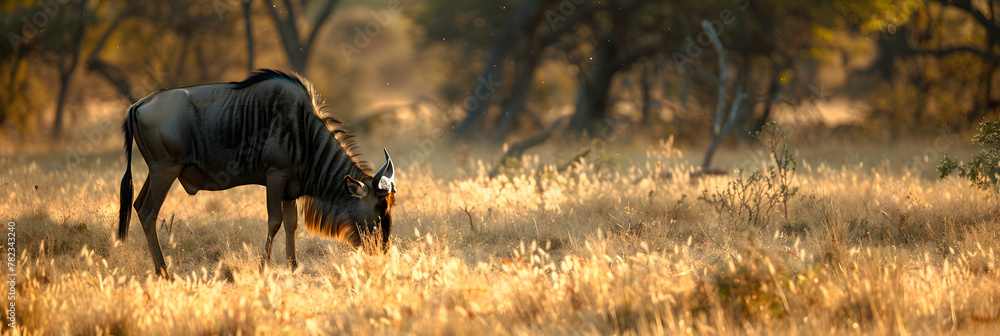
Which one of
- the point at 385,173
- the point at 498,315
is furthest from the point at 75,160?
the point at 498,315

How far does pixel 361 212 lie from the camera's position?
17.6 ft

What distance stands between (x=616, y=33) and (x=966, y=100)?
24.2 feet

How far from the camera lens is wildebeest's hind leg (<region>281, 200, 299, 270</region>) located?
5.68 m

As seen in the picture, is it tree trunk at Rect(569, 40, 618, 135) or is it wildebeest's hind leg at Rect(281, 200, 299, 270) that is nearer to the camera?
wildebeest's hind leg at Rect(281, 200, 299, 270)

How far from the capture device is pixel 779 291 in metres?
3.58

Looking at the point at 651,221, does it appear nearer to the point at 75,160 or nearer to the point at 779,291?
the point at 779,291

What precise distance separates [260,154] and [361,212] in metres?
0.89

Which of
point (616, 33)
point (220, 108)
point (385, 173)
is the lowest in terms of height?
point (385, 173)
